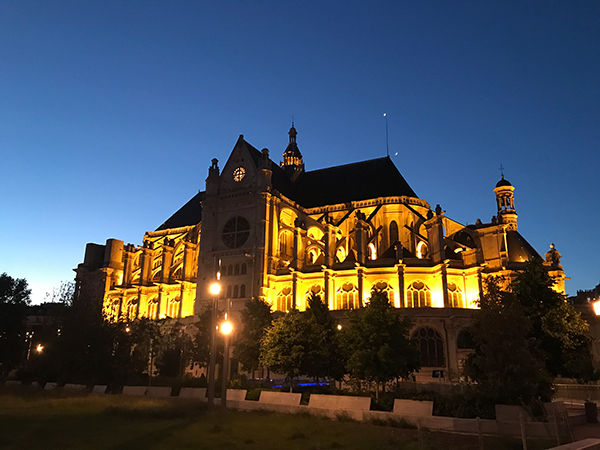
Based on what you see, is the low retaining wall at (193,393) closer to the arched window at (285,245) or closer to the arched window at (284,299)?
the arched window at (284,299)

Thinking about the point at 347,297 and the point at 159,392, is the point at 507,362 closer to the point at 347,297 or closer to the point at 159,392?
the point at 159,392

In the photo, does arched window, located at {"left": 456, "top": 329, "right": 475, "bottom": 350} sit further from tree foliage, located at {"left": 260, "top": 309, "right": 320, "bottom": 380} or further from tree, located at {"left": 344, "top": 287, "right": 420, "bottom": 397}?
tree foliage, located at {"left": 260, "top": 309, "right": 320, "bottom": 380}

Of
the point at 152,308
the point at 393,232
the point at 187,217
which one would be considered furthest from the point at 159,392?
the point at 187,217

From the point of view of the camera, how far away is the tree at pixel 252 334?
137 feet

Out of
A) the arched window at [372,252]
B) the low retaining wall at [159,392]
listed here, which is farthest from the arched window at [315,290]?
the low retaining wall at [159,392]

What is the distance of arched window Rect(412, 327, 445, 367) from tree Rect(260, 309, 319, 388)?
1587cm

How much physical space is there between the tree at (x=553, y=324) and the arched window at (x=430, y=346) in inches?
640

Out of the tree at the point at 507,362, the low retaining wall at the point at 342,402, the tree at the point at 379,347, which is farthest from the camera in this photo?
the tree at the point at 379,347

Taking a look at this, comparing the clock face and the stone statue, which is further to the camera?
the clock face

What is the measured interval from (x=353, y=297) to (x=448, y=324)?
10828 mm

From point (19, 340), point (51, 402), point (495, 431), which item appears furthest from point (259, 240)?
point (495, 431)

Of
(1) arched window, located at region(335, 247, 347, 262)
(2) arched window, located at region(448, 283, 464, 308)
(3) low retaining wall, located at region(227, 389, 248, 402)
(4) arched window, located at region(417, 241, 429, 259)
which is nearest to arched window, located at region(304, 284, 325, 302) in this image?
(1) arched window, located at region(335, 247, 347, 262)

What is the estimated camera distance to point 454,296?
2036 inches

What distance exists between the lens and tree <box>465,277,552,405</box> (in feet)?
62.0
